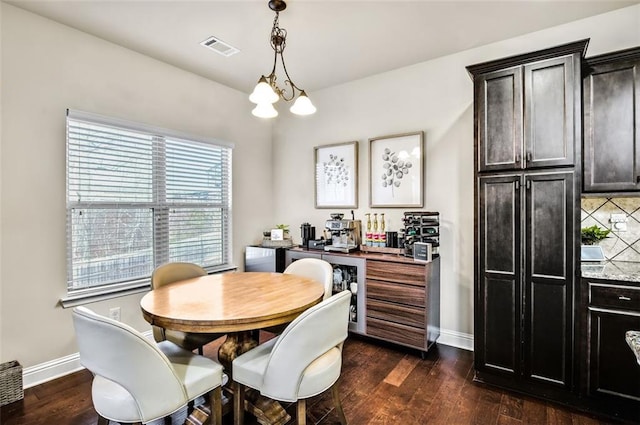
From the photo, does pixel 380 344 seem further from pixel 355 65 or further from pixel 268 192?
pixel 355 65

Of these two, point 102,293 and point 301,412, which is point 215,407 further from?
point 102,293

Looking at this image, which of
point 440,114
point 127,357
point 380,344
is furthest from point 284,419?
point 440,114

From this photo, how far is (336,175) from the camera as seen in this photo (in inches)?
157

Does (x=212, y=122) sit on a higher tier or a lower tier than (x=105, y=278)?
higher

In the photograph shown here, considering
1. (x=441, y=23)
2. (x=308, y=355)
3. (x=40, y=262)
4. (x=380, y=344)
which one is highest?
(x=441, y=23)

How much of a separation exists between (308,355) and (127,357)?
0.80 meters

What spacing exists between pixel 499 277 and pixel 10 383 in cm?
359

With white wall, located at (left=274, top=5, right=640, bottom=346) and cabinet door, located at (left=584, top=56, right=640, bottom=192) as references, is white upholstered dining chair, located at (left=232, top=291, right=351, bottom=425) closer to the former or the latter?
white wall, located at (left=274, top=5, right=640, bottom=346)

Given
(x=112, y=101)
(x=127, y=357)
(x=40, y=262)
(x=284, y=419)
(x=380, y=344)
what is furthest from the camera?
(x=380, y=344)

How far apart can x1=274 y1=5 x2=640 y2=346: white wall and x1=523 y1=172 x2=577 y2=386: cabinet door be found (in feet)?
2.55

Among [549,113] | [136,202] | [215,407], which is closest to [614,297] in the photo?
[549,113]

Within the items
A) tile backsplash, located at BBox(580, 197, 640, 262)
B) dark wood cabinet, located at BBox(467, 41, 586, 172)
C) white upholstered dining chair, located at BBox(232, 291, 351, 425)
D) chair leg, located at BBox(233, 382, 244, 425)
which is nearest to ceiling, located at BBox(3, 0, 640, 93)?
dark wood cabinet, located at BBox(467, 41, 586, 172)

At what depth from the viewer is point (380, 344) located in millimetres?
3225

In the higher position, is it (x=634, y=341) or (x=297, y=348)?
(x=634, y=341)
